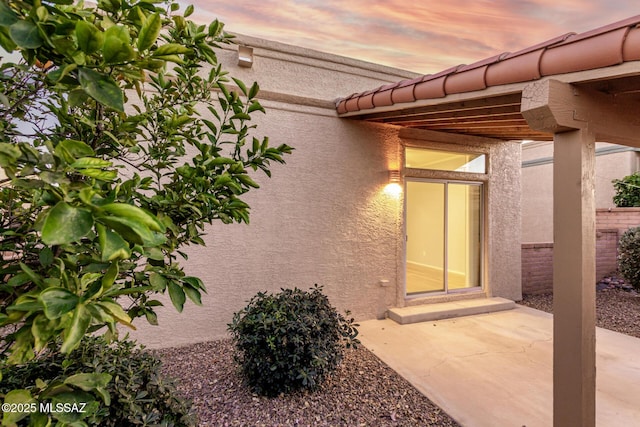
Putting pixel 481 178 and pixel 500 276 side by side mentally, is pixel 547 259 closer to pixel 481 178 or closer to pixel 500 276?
pixel 500 276

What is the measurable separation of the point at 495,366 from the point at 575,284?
2666mm

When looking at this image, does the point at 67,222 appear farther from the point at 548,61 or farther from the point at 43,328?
the point at 548,61

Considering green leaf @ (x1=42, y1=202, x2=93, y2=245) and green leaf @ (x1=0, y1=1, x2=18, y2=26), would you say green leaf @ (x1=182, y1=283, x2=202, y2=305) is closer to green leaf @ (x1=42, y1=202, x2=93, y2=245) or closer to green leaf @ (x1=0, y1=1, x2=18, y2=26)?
green leaf @ (x1=42, y1=202, x2=93, y2=245)

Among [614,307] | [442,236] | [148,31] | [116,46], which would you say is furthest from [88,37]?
[614,307]

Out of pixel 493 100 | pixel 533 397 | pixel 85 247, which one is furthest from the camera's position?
pixel 533 397

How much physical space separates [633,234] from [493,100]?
24.9ft

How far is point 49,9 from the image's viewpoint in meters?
0.94

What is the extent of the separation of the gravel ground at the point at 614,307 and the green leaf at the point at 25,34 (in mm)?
8964

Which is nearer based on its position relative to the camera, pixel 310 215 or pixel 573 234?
pixel 573 234

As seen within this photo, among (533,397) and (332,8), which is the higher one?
(332,8)

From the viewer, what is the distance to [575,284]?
111 inches

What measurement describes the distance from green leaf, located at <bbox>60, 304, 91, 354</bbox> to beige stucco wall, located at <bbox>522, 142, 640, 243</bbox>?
51.3 feet

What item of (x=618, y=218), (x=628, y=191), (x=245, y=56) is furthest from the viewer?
(x=628, y=191)

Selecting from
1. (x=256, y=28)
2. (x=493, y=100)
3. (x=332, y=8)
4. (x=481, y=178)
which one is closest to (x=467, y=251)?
(x=481, y=178)
